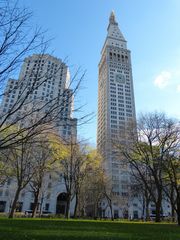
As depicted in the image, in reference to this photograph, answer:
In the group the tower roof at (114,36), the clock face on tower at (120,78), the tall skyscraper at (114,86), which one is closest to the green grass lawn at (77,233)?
the tall skyscraper at (114,86)

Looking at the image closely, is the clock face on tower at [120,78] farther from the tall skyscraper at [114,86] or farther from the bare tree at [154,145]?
the bare tree at [154,145]

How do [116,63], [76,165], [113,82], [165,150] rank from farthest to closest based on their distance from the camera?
[116,63], [113,82], [76,165], [165,150]

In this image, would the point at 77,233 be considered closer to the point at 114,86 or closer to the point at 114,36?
the point at 114,86

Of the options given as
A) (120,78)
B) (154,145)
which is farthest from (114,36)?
(154,145)

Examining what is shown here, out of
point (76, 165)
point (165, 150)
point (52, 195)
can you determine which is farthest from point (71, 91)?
point (52, 195)

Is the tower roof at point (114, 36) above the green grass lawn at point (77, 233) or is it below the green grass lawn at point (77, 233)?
above

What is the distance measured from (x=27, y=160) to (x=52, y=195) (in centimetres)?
4988

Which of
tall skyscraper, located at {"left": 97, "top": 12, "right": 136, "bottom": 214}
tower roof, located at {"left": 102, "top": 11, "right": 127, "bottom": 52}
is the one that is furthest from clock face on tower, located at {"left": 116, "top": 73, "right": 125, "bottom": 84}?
tower roof, located at {"left": 102, "top": 11, "right": 127, "bottom": 52}

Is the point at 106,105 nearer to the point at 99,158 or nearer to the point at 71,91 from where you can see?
the point at 99,158

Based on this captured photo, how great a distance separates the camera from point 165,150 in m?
26.0

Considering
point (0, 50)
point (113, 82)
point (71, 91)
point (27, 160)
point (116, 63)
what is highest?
point (116, 63)

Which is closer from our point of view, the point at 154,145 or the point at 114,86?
the point at 154,145

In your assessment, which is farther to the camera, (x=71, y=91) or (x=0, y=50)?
(x=71, y=91)

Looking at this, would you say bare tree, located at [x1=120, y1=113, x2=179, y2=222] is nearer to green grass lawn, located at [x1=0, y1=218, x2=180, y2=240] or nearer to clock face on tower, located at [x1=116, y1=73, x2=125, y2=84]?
green grass lawn, located at [x1=0, y1=218, x2=180, y2=240]
